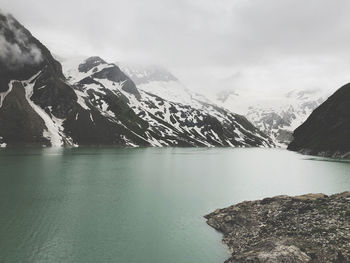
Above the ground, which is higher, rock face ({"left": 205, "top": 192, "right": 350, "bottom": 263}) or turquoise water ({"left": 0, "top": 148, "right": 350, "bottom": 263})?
rock face ({"left": 205, "top": 192, "right": 350, "bottom": 263})

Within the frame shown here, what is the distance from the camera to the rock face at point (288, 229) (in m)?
23.3

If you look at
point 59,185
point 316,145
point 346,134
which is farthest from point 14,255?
point 316,145

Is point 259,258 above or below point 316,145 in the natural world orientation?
below

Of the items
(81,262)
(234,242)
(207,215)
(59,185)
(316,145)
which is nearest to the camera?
(81,262)

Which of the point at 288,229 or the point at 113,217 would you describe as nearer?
the point at 288,229

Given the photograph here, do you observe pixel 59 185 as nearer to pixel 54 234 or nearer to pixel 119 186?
pixel 119 186

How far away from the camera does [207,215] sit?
40.3 m

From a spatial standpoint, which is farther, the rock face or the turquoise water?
the turquoise water

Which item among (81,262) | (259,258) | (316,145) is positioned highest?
(316,145)

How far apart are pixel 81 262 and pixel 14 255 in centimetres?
594

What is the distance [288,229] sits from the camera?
96.6 feet

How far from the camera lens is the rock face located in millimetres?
23344

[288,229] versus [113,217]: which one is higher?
[288,229]

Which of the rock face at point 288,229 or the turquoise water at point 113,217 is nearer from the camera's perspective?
the rock face at point 288,229
